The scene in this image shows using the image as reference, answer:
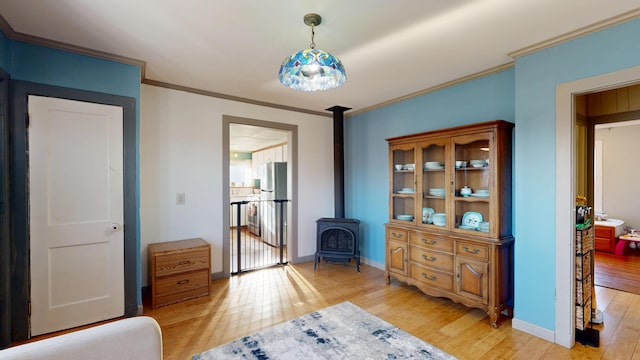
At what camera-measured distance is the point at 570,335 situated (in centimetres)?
222

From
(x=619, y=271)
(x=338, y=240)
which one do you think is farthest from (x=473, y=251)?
(x=619, y=271)

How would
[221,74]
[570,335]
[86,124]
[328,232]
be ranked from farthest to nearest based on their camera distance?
[328,232] < [221,74] < [86,124] < [570,335]

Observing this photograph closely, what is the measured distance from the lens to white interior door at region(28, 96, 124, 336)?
2.34 metres

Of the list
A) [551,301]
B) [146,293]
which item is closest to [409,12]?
[551,301]

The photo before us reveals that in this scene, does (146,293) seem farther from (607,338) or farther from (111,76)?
(607,338)

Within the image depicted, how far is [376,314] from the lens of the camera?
2.78m

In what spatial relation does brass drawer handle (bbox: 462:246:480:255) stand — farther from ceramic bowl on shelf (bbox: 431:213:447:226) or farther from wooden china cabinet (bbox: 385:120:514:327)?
ceramic bowl on shelf (bbox: 431:213:447:226)

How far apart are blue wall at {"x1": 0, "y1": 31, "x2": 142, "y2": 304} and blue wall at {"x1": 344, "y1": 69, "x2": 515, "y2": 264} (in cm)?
307

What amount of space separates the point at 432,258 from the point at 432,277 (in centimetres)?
20

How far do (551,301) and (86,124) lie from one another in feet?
14.0

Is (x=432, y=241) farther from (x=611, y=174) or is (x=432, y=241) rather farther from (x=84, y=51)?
(x=611, y=174)

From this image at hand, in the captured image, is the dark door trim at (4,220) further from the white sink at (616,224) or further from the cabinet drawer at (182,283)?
the white sink at (616,224)

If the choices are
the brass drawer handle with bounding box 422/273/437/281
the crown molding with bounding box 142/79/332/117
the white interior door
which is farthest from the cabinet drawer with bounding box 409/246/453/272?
the white interior door

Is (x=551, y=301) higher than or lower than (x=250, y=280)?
higher
